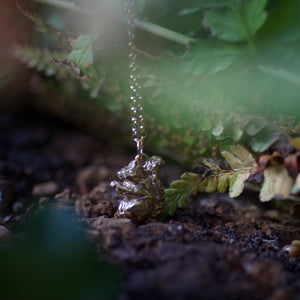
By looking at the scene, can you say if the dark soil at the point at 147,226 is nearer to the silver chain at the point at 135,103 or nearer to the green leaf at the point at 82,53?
the silver chain at the point at 135,103

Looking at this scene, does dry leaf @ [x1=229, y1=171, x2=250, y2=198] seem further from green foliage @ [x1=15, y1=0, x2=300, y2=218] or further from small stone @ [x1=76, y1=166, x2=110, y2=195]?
small stone @ [x1=76, y1=166, x2=110, y2=195]

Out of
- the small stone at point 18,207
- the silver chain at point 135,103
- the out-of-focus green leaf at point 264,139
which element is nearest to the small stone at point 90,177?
the small stone at point 18,207

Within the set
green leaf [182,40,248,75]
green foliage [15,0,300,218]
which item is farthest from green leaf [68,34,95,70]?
green leaf [182,40,248,75]

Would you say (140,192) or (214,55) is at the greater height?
(214,55)

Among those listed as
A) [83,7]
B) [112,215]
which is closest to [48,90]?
[83,7]

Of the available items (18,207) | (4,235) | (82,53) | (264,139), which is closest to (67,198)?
(18,207)

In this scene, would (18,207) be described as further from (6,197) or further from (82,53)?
(82,53)
